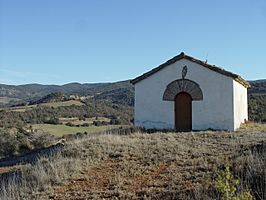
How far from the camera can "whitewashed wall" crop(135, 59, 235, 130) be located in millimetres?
20641

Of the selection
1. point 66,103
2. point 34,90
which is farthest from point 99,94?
point 34,90

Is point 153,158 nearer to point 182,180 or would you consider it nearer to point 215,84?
point 182,180

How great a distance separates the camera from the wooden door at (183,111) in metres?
21.5

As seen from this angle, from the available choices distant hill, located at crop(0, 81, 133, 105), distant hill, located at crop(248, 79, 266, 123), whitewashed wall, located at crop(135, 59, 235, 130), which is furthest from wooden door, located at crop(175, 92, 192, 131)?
distant hill, located at crop(0, 81, 133, 105)

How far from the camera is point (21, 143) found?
103 feet

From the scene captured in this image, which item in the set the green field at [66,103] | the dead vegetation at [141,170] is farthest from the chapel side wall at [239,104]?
the green field at [66,103]

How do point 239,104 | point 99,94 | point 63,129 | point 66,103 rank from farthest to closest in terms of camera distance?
point 99,94 < point 66,103 < point 63,129 < point 239,104

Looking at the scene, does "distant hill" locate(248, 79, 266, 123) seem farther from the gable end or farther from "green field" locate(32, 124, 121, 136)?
"green field" locate(32, 124, 121, 136)

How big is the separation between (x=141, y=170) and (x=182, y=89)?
9.66 meters

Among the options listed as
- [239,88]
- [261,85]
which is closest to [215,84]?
[239,88]

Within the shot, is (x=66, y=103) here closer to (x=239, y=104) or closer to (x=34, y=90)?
(x=239, y=104)

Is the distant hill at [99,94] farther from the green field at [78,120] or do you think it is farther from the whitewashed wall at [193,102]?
the whitewashed wall at [193,102]

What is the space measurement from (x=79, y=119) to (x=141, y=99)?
72.6 feet

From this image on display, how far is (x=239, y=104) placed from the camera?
74.0 ft
